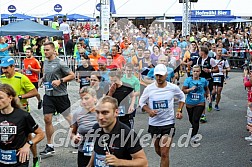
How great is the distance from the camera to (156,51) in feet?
43.8

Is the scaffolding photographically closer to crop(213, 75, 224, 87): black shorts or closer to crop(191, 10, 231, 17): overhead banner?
crop(191, 10, 231, 17): overhead banner

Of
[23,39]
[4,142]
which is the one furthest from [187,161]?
[23,39]

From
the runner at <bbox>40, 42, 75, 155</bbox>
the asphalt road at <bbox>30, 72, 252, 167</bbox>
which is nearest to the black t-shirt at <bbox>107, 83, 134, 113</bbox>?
the runner at <bbox>40, 42, 75, 155</bbox>

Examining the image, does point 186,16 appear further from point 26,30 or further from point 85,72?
point 85,72

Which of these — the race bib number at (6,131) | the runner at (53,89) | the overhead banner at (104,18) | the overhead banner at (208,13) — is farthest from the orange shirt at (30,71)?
the overhead banner at (208,13)

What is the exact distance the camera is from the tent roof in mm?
16234

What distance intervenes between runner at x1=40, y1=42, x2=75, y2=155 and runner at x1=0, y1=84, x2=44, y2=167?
271 centimetres

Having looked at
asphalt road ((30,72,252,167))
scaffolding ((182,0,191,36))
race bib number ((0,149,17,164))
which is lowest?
asphalt road ((30,72,252,167))

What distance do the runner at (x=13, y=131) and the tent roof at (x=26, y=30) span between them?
11.9 meters

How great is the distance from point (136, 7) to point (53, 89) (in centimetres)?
2261

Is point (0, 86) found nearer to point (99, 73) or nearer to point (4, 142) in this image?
point (4, 142)

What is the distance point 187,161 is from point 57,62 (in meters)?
2.74

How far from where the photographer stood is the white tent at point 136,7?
28656mm

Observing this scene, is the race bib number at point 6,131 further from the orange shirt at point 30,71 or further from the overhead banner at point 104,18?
the overhead banner at point 104,18
